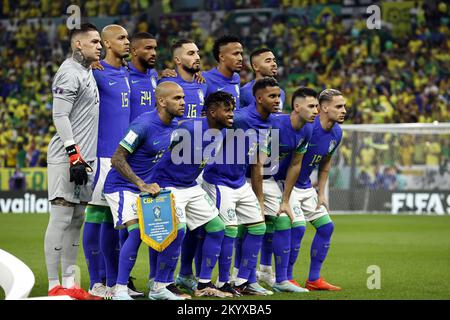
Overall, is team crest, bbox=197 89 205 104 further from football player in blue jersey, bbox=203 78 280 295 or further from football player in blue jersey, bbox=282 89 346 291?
football player in blue jersey, bbox=282 89 346 291

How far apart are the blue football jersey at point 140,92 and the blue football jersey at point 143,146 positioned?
931mm

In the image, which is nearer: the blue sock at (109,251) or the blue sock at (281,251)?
the blue sock at (109,251)

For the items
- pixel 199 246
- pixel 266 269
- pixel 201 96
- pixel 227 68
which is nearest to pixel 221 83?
pixel 227 68

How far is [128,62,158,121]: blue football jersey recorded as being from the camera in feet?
29.0

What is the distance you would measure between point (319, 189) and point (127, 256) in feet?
8.62

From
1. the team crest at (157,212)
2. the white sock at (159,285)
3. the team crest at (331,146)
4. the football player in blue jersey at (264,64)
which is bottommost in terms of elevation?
the white sock at (159,285)

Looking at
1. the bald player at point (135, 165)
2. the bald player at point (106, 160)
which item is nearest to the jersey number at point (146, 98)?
the bald player at point (106, 160)

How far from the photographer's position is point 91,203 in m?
8.31

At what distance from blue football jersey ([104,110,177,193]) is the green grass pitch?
4.38ft

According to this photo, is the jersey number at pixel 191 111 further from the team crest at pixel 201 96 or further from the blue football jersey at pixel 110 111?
the blue football jersey at pixel 110 111

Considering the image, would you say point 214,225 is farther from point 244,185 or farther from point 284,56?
point 284,56

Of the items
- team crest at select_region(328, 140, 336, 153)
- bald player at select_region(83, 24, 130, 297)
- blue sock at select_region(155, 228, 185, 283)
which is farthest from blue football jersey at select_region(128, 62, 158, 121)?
team crest at select_region(328, 140, 336, 153)

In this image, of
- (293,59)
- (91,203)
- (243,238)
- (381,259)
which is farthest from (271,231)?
(293,59)

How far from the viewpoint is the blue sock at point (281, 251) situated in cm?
898
